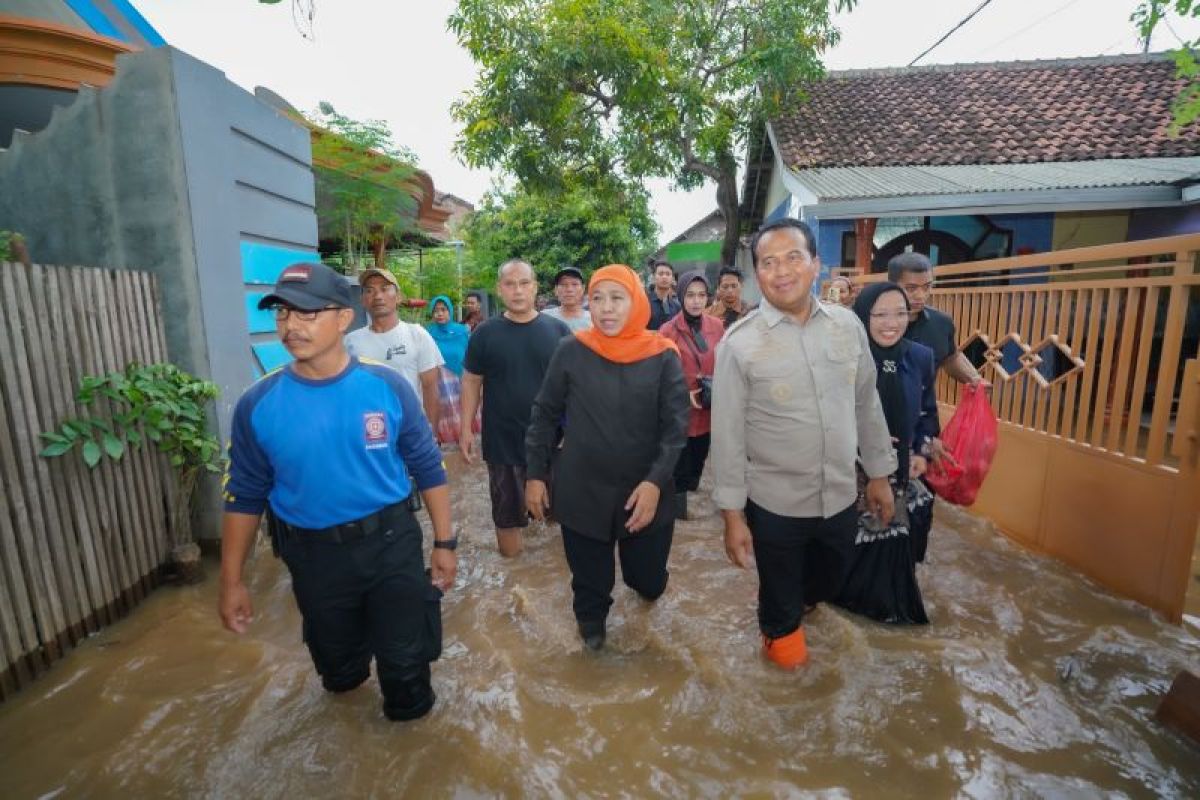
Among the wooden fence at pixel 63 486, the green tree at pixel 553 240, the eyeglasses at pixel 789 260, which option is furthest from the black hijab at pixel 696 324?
the green tree at pixel 553 240

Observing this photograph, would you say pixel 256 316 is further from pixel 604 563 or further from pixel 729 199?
pixel 729 199

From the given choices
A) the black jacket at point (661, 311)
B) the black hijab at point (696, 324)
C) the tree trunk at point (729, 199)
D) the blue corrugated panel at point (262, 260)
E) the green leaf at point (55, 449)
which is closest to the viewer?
the green leaf at point (55, 449)

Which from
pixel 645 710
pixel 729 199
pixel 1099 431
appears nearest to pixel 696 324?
A: pixel 1099 431

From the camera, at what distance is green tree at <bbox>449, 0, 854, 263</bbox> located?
10.7 m

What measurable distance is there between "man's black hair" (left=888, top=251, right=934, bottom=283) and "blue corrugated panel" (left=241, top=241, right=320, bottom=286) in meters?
4.31

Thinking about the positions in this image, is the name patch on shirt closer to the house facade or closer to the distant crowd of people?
the distant crowd of people

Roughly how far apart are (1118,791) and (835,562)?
1155mm

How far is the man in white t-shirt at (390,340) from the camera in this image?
4.43 meters

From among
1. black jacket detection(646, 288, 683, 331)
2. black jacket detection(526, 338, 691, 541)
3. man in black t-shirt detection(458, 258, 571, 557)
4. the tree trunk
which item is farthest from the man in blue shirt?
the tree trunk

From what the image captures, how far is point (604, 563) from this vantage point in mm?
3002

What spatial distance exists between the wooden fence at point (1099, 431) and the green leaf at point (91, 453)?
5.05 m

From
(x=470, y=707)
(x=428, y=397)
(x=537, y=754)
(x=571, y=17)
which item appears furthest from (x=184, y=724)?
(x=571, y=17)

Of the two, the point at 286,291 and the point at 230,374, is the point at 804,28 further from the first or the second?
the point at 286,291

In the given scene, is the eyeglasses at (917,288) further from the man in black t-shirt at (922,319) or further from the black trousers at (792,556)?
the black trousers at (792,556)
